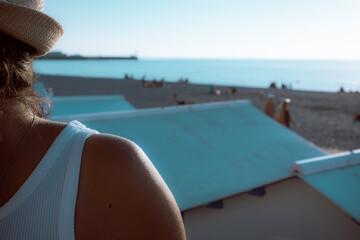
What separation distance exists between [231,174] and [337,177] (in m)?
1.18

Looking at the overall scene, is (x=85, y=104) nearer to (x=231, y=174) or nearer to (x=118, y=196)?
(x=231, y=174)

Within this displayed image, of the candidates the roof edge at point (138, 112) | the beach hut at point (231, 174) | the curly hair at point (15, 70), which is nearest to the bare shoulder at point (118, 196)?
the curly hair at point (15, 70)

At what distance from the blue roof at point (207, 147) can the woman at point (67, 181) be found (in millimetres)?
2396

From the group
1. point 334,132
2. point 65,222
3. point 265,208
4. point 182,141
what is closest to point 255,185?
point 265,208

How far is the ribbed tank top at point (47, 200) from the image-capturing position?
73 centimetres

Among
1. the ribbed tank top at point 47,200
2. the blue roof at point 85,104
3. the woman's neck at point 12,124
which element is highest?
the woman's neck at point 12,124

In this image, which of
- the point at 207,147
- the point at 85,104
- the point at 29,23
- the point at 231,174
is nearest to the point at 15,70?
the point at 29,23

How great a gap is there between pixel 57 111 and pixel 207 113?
13.5 ft

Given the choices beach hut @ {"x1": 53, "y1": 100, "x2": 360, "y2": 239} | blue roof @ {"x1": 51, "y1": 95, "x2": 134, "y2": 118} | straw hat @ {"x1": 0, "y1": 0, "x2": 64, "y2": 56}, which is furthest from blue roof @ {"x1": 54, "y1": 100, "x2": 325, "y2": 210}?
blue roof @ {"x1": 51, "y1": 95, "x2": 134, "y2": 118}

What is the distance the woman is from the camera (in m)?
0.72

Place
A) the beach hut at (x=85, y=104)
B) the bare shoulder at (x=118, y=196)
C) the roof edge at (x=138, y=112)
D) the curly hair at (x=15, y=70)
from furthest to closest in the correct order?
the beach hut at (x=85, y=104) → the roof edge at (x=138, y=112) → the curly hair at (x=15, y=70) → the bare shoulder at (x=118, y=196)

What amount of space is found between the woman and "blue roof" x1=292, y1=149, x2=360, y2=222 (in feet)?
9.20

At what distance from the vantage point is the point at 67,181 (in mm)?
746

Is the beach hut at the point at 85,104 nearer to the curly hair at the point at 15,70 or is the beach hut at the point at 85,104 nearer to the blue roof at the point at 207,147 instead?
the blue roof at the point at 207,147
